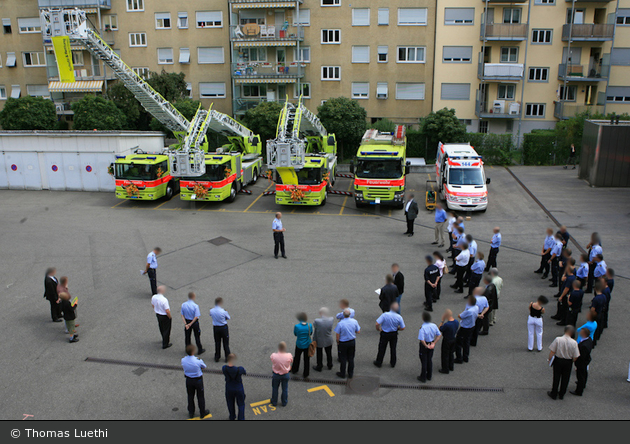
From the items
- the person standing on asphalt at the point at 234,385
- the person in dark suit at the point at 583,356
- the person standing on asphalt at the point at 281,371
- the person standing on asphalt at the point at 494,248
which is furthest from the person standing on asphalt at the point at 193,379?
the person standing on asphalt at the point at 494,248

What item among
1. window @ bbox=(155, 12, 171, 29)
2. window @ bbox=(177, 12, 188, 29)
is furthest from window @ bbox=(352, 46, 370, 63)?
window @ bbox=(155, 12, 171, 29)

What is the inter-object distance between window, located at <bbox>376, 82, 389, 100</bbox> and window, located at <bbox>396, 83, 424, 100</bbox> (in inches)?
34.5

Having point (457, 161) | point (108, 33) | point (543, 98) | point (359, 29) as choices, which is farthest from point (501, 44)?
point (108, 33)

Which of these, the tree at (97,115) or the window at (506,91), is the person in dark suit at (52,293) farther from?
the window at (506,91)

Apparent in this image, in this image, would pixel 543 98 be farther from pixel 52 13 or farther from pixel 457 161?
pixel 52 13

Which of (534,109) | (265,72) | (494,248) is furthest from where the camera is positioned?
(265,72)

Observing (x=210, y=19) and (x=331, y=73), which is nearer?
(x=331, y=73)

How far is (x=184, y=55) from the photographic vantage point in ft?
127

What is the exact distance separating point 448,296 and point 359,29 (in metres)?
27.5

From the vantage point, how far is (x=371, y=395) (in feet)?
31.3

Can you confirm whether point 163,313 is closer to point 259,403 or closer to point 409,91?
point 259,403

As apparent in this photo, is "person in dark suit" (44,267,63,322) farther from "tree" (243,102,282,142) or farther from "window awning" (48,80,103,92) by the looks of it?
"window awning" (48,80,103,92)

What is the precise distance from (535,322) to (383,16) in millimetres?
30467

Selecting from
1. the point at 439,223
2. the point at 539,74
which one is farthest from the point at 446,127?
the point at 439,223
